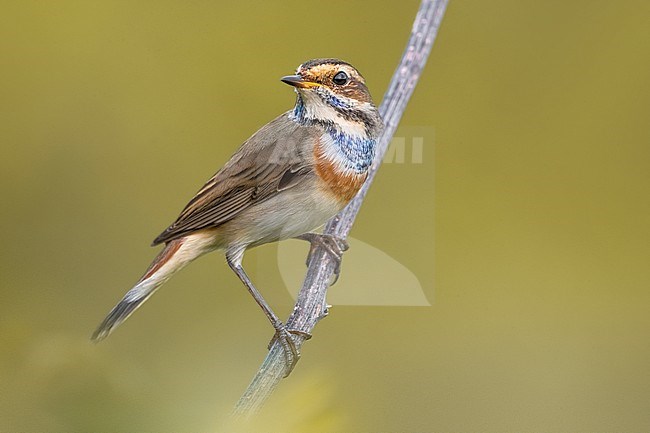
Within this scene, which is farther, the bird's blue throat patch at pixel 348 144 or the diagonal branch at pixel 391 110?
the bird's blue throat patch at pixel 348 144

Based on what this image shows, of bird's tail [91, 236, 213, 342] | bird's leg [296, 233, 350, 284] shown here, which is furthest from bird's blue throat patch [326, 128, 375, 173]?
bird's tail [91, 236, 213, 342]

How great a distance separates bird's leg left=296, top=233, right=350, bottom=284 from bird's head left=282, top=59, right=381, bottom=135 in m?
0.15

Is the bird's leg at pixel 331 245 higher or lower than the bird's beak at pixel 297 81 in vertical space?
lower

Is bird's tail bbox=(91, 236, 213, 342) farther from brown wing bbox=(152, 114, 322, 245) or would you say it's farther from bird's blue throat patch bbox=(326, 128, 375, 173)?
bird's blue throat patch bbox=(326, 128, 375, 173)

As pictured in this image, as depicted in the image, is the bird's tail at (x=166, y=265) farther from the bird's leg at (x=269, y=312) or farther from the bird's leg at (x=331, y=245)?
the bird's leg at (x=331, y=245)

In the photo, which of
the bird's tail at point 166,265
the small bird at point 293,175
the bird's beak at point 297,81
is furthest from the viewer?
the small bird at point 293,175

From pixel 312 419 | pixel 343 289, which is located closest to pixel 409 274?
pixel 343 289

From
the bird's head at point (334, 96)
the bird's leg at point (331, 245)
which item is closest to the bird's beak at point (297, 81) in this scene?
the bird's head at point (334, 96)

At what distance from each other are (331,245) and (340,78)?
8.8 inches

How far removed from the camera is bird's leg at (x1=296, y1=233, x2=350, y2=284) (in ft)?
3.03

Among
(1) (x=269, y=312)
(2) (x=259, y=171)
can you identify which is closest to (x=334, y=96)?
(2) (x=259, y=171)

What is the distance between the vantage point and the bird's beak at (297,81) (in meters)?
0.78

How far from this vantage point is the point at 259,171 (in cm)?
92

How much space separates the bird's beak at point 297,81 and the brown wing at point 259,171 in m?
0.09
